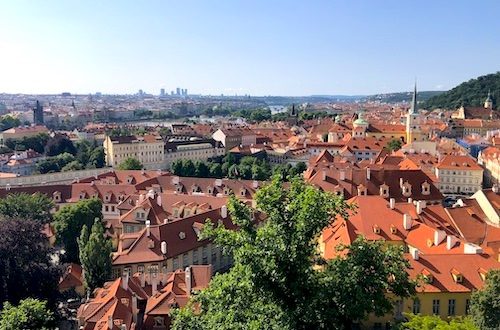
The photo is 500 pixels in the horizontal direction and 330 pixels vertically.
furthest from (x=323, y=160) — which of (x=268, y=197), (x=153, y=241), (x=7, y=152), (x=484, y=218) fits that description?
(x=7, y=152)

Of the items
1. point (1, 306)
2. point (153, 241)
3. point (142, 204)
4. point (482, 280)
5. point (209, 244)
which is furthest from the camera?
point (142, 204)

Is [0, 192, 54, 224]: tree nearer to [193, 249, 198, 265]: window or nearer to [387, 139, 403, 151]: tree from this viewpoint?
[193, 249, 198, 265]: window

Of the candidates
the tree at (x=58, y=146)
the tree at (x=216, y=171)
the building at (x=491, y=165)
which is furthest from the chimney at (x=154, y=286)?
the tree at (x=58, y=146)

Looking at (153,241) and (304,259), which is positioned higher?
(304,259)

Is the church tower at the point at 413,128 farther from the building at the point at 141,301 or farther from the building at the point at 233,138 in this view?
the building at the point at 141,301

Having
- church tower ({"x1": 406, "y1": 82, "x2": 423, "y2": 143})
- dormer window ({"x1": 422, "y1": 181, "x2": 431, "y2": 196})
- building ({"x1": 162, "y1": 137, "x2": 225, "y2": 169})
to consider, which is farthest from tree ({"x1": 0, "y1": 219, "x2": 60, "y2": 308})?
church tower ({"x1": 406, "y1": 82, "x2": 423, "y2": 143})

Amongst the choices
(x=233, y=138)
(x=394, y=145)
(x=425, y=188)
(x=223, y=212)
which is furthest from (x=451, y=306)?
(x=233, y=138)

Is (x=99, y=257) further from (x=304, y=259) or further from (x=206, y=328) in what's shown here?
(x=304, y=259)
